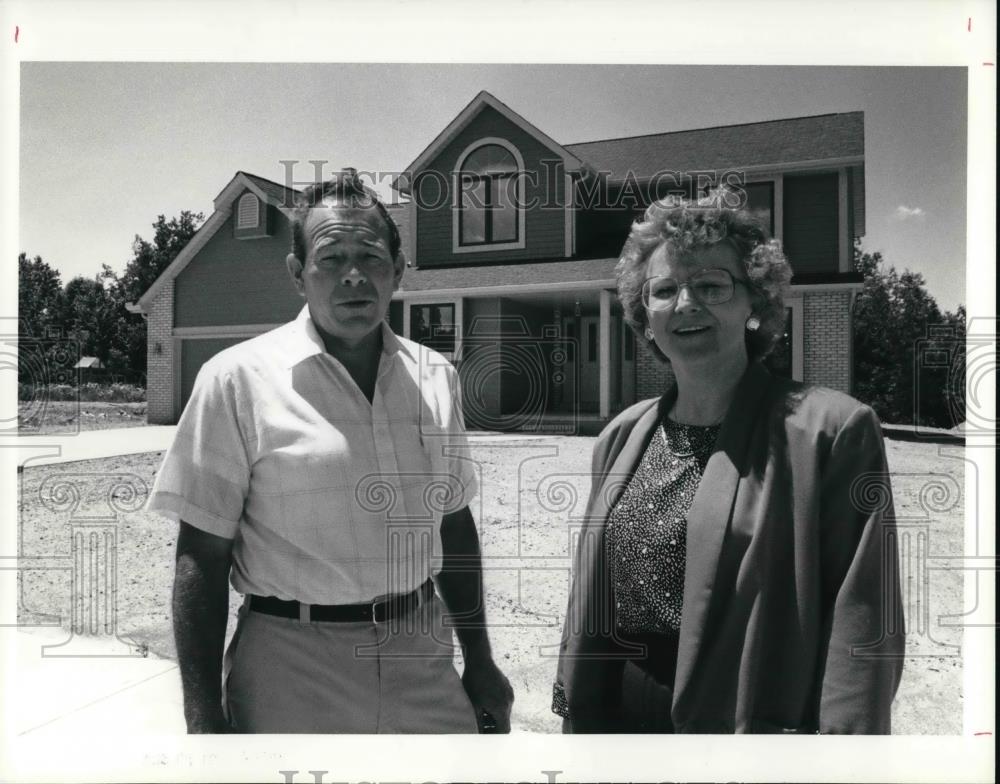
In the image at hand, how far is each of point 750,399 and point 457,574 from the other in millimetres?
1029

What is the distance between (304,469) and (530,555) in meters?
0.89

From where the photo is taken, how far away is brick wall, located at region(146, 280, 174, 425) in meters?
2.42

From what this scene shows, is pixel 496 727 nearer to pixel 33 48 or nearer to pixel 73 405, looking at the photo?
pixel 73 405

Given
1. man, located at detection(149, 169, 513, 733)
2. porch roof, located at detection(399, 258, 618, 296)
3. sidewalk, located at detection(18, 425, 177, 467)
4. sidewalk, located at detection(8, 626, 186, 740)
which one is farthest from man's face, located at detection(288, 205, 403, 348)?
sidewalk, located at detection(8, 626, 186, 740)

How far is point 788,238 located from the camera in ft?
7.35

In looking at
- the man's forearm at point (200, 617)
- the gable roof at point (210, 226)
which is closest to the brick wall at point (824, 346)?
the man's forearm at point (200, 617)

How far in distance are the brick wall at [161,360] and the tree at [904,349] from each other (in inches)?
90.2

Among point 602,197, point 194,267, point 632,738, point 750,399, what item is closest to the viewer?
point 750,399

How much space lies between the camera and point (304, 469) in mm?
1881

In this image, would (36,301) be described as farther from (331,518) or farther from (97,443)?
(331,518)

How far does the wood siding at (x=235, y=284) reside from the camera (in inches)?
92.4

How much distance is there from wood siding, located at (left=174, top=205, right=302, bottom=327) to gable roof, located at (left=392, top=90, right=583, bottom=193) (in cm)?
50

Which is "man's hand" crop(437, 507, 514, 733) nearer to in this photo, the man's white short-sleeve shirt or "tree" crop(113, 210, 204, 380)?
the man's white short-sleeve shirt

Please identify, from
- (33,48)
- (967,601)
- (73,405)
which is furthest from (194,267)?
(967,601)
